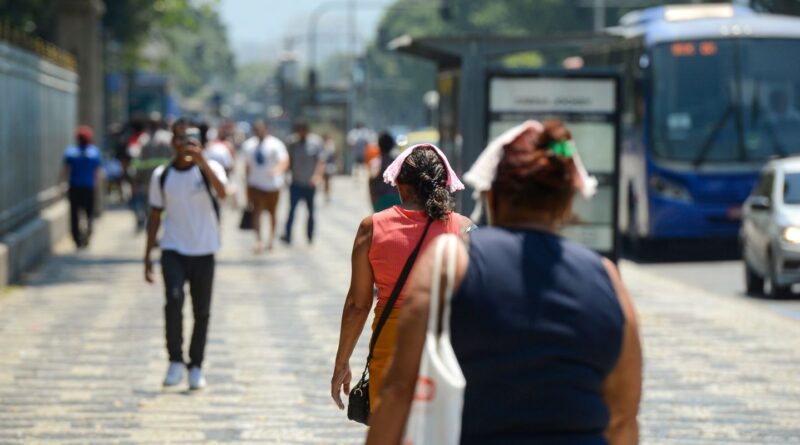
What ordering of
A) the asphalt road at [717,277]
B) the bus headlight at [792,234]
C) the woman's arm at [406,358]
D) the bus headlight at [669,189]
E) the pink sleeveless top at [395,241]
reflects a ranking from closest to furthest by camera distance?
the woman's arm at [406,358], the pink sleeveless top at [395,241], the asphalt road at [717,277], the bus headlight at [792,234], the bus headlight at [669,189]

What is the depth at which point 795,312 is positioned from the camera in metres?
16.5

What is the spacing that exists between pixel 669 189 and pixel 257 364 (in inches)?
515

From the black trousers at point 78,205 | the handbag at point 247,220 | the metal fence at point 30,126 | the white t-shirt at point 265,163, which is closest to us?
the metal fence at point 30,126

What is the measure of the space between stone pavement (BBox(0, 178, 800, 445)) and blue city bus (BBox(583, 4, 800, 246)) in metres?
4.21

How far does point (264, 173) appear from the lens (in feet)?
73.3

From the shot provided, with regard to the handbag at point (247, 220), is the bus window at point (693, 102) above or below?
above

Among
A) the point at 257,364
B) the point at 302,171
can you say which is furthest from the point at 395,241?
the point at 302,171

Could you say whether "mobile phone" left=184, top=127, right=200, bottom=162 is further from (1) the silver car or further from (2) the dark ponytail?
(1) the silver car

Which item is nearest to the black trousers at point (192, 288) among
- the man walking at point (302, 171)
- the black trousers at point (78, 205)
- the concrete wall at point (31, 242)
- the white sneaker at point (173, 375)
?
the white sneaker at point (173, 375)

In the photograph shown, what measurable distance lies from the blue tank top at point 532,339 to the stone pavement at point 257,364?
4.99 metres

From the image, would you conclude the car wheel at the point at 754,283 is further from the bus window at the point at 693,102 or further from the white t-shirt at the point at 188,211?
the white t-shirt at the point at 188,211

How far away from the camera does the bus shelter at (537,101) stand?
1551 centimetres

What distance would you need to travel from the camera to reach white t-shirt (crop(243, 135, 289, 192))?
874 inches

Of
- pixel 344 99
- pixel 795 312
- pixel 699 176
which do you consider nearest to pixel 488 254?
pixel 795 312
